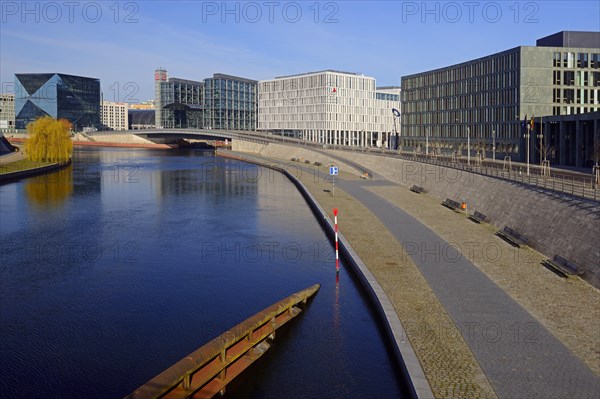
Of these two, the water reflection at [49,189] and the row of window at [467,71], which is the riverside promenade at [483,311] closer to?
the water reflection at [49,189]

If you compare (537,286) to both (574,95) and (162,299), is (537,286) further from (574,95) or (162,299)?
(574,95)

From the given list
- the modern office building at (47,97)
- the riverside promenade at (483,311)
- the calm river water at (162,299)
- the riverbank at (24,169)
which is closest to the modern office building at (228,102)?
the modern office building at (47,97)

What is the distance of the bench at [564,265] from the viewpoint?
21688mm

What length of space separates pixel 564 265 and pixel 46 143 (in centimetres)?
7435

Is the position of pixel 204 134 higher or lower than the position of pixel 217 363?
higher

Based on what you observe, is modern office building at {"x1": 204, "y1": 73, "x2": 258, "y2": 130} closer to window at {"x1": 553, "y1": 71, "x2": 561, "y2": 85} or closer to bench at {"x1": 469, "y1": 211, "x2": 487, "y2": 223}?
window at {"x1": 553, "y1": 71, "x2": 561, "y2": 85}

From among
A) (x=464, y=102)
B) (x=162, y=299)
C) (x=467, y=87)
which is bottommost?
(x=162, y=299)

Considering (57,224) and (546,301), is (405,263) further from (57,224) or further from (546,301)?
(57,224)

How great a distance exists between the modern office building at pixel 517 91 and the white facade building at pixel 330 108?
40386mm

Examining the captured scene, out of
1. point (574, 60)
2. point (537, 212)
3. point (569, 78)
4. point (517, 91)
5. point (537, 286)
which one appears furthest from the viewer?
point (517, 91)

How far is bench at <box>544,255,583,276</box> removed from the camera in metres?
21.7

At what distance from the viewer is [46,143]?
81.2 metres

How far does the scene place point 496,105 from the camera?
80125 mm

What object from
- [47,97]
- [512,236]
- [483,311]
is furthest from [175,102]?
[483,311]
